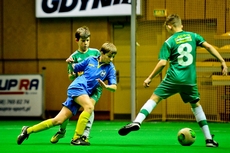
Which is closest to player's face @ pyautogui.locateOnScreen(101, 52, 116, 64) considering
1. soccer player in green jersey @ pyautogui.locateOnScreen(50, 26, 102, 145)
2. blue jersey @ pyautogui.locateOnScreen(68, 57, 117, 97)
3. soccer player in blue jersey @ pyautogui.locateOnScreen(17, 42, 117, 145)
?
soccer player in blue jersey @ pyautogui.locateOnScreen(17, 42, 117, 145)

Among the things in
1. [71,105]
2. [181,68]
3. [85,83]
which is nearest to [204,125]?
[181,68]

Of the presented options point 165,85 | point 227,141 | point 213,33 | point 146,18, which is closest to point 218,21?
point 213,33

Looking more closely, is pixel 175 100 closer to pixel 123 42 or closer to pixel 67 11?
pixel 123 42

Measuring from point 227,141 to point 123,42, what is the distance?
705 cm

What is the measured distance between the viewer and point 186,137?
24.6 feet

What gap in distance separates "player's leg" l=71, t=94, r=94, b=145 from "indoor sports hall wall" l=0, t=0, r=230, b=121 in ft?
23.0

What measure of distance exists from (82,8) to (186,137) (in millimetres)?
8111

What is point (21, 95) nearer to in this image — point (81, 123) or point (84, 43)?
point (84, 43)

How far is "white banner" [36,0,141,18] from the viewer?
14.7 meters

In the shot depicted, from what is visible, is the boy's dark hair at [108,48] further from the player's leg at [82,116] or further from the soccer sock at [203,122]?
the soccer sock at [203,122]

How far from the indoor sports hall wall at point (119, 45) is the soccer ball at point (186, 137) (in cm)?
660

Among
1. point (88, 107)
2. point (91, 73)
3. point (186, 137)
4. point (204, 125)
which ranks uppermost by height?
point (91, 73)

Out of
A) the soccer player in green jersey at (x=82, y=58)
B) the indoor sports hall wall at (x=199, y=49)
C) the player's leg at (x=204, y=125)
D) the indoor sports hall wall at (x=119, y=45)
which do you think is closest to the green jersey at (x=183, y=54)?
the player's leg at (x=204, y=125)

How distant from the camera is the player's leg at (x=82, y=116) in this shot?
7.26m
